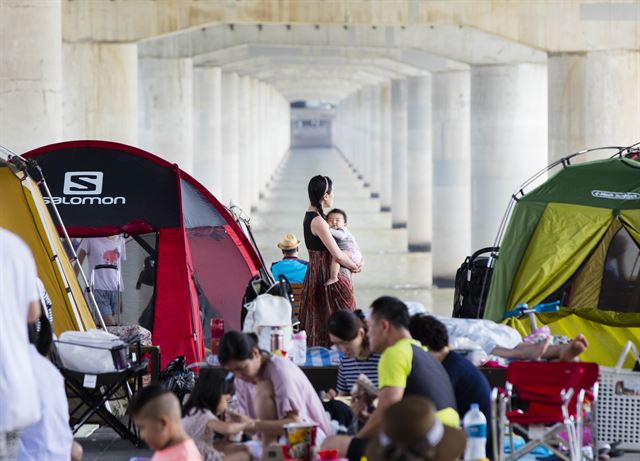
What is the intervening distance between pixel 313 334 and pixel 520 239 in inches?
81.0

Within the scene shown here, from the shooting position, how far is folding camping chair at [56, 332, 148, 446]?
9.70 metres

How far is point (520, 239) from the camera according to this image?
12930 mm

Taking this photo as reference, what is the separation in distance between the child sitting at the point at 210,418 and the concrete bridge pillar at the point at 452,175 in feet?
81.9

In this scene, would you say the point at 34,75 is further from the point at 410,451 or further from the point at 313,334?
the point at 410,451

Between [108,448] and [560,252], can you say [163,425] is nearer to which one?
[108,448]

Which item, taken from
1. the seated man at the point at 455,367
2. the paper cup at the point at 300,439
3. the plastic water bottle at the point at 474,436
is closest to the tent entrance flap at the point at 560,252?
the seated man at the point at 455,367

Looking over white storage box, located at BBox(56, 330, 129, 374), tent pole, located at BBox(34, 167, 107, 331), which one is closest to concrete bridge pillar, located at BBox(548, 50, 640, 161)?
tent pole, located at BBox(34, 167, 107, 331)

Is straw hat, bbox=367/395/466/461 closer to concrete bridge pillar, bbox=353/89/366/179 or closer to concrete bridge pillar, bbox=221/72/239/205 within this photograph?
concrete bridge pillar, bbox=221/72/239/205

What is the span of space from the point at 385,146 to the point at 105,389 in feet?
148

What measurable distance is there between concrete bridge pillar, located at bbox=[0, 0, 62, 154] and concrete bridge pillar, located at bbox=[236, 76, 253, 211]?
30.6 m

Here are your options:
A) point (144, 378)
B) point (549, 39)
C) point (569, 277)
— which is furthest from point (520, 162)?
point (144, 378)

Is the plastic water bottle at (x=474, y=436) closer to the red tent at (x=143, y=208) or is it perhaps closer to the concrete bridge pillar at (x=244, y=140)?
the red tent at (x=143, y=208)

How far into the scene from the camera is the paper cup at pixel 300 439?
784 centimetres

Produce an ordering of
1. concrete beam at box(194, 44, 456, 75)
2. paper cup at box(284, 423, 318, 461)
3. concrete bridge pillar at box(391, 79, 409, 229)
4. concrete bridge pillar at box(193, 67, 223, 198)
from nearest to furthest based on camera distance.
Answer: paper cup at box(284, 423, 318, 461), concrete beam at box(194, 44, 456, 75), concrete bridge pillar at box(193, 67, 223, 198), concrete bridge pillar at box(391, 79, 409, 229)
